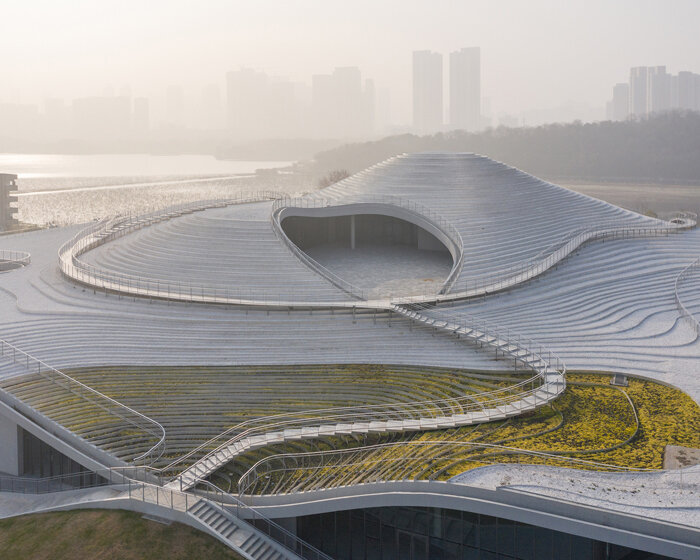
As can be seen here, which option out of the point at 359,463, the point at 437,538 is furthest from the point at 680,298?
the point at 437,538

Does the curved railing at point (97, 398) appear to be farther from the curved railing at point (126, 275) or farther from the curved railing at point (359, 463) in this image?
the curved railing at point (126, 275)

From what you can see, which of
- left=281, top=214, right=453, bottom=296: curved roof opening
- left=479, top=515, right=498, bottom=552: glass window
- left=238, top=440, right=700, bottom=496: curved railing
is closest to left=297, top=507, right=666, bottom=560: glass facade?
left=479, top=515, right=498, bottom=552: glass window

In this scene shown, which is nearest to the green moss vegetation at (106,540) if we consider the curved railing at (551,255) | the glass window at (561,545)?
the glass window at (561,545)

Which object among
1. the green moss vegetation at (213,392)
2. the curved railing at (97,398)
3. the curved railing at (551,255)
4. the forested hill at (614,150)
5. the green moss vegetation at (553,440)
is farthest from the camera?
the forested hill at (614,150)

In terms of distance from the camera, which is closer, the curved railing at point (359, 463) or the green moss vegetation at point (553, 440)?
the curved railing at point (359, 463)

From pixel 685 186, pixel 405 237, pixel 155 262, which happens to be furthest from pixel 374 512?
pixel 685 186

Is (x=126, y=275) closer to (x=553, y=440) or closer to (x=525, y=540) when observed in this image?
(x=553, y=440)
